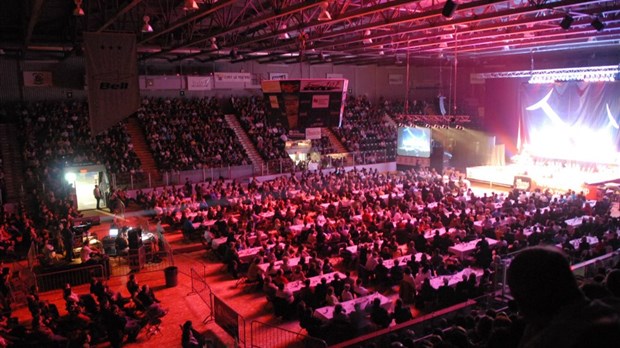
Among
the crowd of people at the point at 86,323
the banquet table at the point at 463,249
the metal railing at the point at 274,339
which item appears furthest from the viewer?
the banquet table at the point at 463,249

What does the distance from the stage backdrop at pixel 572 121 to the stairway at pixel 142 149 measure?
2426 cm

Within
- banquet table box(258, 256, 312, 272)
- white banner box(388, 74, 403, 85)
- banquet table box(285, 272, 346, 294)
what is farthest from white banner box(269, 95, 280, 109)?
white banner box(388, 74, 403, 85)

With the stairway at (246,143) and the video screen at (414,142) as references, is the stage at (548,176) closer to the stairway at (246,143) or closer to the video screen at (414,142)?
the video screen at (414,142)

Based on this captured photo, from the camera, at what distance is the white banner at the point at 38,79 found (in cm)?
2838

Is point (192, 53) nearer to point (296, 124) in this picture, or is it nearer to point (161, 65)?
point (161, 65)

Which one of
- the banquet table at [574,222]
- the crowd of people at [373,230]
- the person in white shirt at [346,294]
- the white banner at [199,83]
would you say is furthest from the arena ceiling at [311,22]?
the person in white shirt at [346,294]

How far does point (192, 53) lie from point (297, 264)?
1819 centimetres

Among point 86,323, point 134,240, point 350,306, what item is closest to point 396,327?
point 350,306

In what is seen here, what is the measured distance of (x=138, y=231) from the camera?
52.5 ft

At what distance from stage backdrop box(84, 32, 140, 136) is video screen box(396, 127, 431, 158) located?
24.6 metres

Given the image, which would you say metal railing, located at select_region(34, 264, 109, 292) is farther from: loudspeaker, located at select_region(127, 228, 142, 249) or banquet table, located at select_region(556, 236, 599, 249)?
banquet table, located at select_region(556, 236, 599, 249)

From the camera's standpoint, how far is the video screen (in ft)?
107

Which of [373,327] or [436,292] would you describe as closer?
[373,327]

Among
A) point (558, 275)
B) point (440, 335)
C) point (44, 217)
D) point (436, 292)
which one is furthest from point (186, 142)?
point (558, 275)
